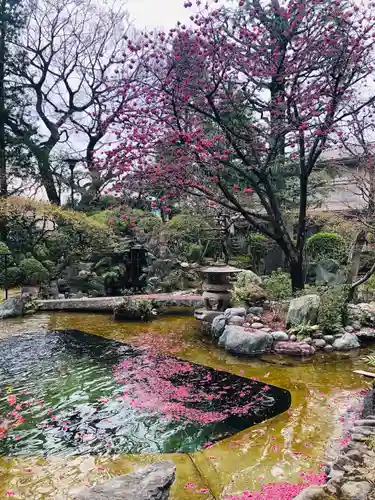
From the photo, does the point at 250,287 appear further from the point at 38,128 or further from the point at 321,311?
the point at 38,128

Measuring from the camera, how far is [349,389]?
4.39 meters

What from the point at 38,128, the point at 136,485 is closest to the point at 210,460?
the point at 136,485

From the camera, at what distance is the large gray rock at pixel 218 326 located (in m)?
6.56

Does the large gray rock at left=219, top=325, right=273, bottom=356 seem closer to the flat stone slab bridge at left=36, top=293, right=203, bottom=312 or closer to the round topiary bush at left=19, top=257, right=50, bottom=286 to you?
the flat stone slab bridge at left=36, top=293, right=203, bottom=312

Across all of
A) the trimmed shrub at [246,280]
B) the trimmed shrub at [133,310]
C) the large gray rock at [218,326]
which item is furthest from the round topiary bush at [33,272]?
the large gray rock at [218,326]

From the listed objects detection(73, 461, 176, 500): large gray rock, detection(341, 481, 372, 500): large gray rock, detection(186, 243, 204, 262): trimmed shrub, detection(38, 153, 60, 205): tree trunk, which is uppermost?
detection(38, 153, 60, 205): tree trunk

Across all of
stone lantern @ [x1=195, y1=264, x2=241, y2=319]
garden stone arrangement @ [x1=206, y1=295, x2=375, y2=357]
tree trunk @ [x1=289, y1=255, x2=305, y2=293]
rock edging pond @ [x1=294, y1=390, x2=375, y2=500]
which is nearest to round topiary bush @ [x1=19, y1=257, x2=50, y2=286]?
stone lantern @ [x1=195, y1=264, x2=241, y2=319]

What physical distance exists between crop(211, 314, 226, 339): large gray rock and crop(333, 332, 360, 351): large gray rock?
6.05 feet

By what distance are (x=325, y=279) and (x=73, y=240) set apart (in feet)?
25.0

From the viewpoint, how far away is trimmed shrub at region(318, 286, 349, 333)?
6.22 m

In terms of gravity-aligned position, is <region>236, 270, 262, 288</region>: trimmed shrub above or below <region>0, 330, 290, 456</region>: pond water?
above

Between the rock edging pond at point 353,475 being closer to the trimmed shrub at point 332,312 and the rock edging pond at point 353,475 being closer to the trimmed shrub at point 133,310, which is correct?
the trimmed shrub at point 332,312

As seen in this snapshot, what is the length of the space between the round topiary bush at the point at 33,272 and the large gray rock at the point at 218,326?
5.72 metres

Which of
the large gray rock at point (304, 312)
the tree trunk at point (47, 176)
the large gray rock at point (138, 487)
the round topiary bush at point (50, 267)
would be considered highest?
Result: the tree trunk at point (47, 176)
